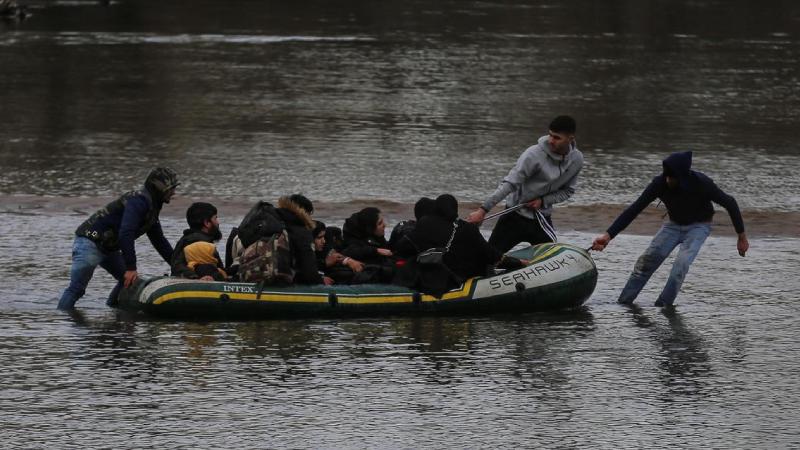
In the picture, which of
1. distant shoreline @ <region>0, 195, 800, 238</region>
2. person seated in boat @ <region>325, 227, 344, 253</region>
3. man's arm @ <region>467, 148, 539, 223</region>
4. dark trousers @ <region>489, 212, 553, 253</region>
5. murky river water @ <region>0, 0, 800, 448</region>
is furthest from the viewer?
distant shoreline @ <region>0, 195, 800, 238</region>

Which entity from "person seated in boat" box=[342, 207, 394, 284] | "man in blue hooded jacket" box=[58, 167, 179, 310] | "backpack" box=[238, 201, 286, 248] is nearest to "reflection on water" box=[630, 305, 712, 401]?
"person seated in boat" box=[342, 207, 394, 284]

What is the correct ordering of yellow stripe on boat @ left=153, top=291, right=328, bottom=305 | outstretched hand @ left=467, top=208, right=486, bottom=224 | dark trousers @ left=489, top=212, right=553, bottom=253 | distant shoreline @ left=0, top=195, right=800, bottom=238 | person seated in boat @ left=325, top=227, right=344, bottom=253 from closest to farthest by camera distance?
1. yellow stripe on boat @ left=153, top=291, right=328, bottom=305
2. outstretched hand @ left=467, top=208, right=486, bottom=224
3. person seated in boat @ left=325, top=227, right=344, bottom=253
4. dark trousers @ left=489, top=212, right=553, bottom=253
5. distant shoreline @ left=0, top=195, right=800, bottom=238

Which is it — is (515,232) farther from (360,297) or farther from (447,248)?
(360,297)

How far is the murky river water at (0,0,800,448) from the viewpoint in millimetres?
9633

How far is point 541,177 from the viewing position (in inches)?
533

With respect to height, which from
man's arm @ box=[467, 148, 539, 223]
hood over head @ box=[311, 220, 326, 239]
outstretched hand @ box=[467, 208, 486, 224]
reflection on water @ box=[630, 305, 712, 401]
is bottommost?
reflection on water @ box=[630, 305, 712, 401]

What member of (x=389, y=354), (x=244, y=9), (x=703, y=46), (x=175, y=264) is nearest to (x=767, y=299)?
(x=389, y=354)

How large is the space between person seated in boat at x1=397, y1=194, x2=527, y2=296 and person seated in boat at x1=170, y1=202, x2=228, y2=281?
1548 mm

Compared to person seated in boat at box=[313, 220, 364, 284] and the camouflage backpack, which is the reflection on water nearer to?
person seated in boat at box=[313, 220, 364, 284]

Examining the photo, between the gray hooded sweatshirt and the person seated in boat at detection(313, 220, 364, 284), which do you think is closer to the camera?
the person seated in boat at detection(313, 220, 364, 284)

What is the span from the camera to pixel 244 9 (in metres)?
50.3

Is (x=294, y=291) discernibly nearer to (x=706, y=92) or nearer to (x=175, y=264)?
(x=175, y=264)

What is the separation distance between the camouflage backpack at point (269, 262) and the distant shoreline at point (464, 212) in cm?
415

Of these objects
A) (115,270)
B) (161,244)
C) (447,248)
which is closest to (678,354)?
(447,248)
